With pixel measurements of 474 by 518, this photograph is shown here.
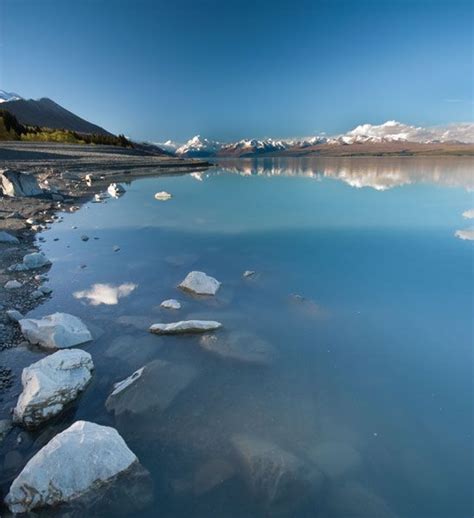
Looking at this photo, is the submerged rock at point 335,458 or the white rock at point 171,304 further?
the white rock at point 171,304

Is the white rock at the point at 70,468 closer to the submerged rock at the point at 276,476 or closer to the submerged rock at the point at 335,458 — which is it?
the submerged rock at the point at 276,476

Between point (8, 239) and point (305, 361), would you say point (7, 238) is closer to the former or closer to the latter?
point (8, 239)

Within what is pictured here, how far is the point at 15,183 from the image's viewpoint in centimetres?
1473

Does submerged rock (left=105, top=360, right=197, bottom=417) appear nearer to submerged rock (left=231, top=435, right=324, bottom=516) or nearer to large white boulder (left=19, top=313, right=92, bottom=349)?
submerged rock (left=231, top=435, right=324, bottom=516)

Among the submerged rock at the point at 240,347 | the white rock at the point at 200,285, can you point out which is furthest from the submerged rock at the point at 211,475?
the white rock at the point at 200,285

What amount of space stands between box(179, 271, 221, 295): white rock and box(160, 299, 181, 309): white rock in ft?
1.97

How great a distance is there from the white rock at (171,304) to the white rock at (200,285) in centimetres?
60

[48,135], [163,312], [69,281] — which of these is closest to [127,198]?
[69,281]

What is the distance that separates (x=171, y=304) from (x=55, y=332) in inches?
74.1

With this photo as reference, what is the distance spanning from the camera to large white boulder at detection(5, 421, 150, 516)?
252cm

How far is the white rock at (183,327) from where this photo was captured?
4957 millimetres

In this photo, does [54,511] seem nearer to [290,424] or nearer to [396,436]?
[290,424]

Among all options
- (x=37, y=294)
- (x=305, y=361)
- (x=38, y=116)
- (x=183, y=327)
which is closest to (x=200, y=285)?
(x=183, y=327)

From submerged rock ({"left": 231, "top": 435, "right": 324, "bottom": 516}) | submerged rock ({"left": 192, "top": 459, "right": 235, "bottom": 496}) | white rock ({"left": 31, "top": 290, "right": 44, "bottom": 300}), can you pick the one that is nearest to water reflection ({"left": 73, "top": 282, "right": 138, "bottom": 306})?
white rock ({"left": 31, "top": 290, "right": 44, "bottom": 300})
